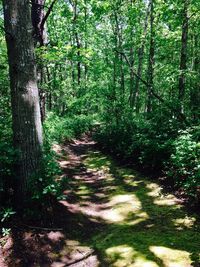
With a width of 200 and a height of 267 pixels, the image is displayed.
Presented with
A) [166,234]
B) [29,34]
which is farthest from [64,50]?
[166,234]

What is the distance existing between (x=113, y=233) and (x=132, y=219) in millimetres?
836

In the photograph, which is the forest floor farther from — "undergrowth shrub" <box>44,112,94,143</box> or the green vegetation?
"undergrowth shrub" <box>44,112,94,143</box>

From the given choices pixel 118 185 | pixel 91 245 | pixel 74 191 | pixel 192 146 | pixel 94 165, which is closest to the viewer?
pixel 91 245

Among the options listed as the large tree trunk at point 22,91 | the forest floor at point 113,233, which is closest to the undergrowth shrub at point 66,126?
the forest floor at point 113,233

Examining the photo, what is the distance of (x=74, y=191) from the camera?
29.0 ft

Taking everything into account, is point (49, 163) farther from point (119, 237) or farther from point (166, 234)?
point (166, 234)

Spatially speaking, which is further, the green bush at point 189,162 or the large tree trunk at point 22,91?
the green bush at point 189,162

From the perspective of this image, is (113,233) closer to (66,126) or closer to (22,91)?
(22,91)

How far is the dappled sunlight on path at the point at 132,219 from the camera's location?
507cm

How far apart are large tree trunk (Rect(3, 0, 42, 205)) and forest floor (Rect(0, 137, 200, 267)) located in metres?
0.85

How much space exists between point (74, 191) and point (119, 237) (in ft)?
10.4

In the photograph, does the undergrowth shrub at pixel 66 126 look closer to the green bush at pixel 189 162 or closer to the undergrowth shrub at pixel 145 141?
the undergrowth shrub at pixel 145 141

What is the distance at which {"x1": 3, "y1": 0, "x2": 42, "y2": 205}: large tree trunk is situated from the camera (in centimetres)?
611

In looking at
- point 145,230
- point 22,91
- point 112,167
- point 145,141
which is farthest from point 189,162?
point 112,167
